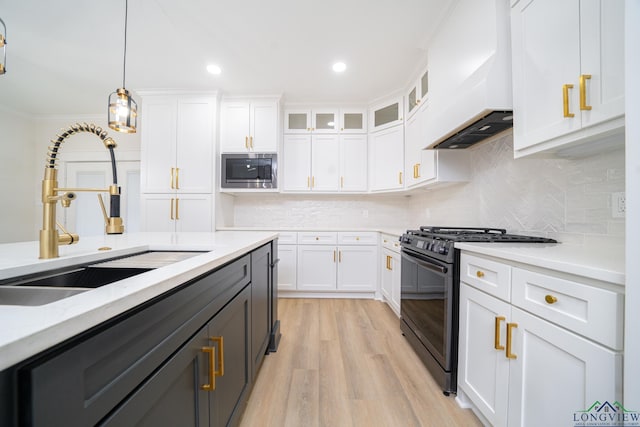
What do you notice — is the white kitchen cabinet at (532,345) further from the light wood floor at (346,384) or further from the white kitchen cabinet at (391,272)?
the white kitchen cabinet at (391,272)

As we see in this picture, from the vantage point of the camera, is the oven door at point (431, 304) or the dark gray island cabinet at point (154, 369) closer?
the dark gray island cabinet at point (154, 369)

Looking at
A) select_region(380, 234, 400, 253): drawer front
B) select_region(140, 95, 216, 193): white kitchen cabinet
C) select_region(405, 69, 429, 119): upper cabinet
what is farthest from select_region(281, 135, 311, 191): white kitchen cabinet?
select_region(405, 69, 429, 119): upper cabinet

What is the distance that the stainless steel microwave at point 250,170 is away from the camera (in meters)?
3.30

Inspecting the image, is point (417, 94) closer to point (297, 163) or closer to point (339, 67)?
point (339, 67)

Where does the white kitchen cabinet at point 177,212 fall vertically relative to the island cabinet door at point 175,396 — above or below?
above

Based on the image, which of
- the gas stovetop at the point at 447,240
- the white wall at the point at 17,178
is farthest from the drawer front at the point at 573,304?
the white wall at the point at 17,178

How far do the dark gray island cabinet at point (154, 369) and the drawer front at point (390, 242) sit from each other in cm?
178

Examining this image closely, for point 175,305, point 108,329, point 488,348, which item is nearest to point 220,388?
point 175,305

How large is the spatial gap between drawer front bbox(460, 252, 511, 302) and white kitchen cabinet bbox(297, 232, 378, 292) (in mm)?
1817

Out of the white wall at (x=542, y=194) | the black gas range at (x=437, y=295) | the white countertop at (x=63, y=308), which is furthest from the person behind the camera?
the black gas range at (x=437, y=295)

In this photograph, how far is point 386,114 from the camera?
3303mm

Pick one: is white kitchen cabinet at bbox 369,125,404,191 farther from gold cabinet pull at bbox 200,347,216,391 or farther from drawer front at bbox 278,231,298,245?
gold cabinet pull at bbox 200,347,216,391

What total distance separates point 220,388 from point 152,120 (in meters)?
3.41

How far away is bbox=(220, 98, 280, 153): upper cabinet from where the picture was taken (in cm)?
331
